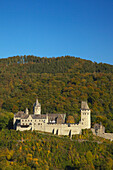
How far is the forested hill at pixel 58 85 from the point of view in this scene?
10331 cm

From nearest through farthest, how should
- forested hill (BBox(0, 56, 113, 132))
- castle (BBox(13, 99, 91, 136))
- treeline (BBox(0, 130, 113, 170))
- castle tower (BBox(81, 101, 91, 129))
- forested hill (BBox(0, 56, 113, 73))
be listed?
treeline (BBox(0, 130, 113, 170))
castle (BBox(13, 99, 91, 136))
castle tower (BBox(81, 101, 91, 129))
forested hill (BBox(0, 56, 113, 132))
forested hill (BBox(0, 56, 113, 73))

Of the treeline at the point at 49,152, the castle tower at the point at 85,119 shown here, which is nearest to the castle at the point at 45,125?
the castle tower at the point at 85,119

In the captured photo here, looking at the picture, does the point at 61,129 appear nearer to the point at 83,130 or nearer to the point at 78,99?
the point at 83,130

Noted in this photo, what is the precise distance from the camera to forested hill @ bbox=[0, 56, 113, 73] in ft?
489

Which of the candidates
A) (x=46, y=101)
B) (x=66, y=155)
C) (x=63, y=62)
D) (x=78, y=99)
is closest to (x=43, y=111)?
(x=46, y=101)

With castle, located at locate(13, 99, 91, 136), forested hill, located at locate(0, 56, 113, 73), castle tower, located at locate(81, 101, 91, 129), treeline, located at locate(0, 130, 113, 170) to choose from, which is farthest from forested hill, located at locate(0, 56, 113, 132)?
treeline, located at locate(0, 130, 113, 170)

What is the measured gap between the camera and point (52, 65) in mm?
158250

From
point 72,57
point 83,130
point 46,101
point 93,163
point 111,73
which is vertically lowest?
point 93,163

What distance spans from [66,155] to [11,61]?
110 m

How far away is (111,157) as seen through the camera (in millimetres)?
66625

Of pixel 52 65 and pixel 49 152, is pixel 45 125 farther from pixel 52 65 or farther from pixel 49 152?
pixel 52 65

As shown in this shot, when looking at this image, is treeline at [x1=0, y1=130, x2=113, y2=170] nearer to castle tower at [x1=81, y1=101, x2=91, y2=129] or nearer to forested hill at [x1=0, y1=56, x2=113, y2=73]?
castle tower at [x1=81, y1=101, x2=91, y2=129]

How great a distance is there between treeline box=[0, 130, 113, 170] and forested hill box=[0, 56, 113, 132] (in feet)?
47.0

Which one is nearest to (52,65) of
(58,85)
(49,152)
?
(58,85)
